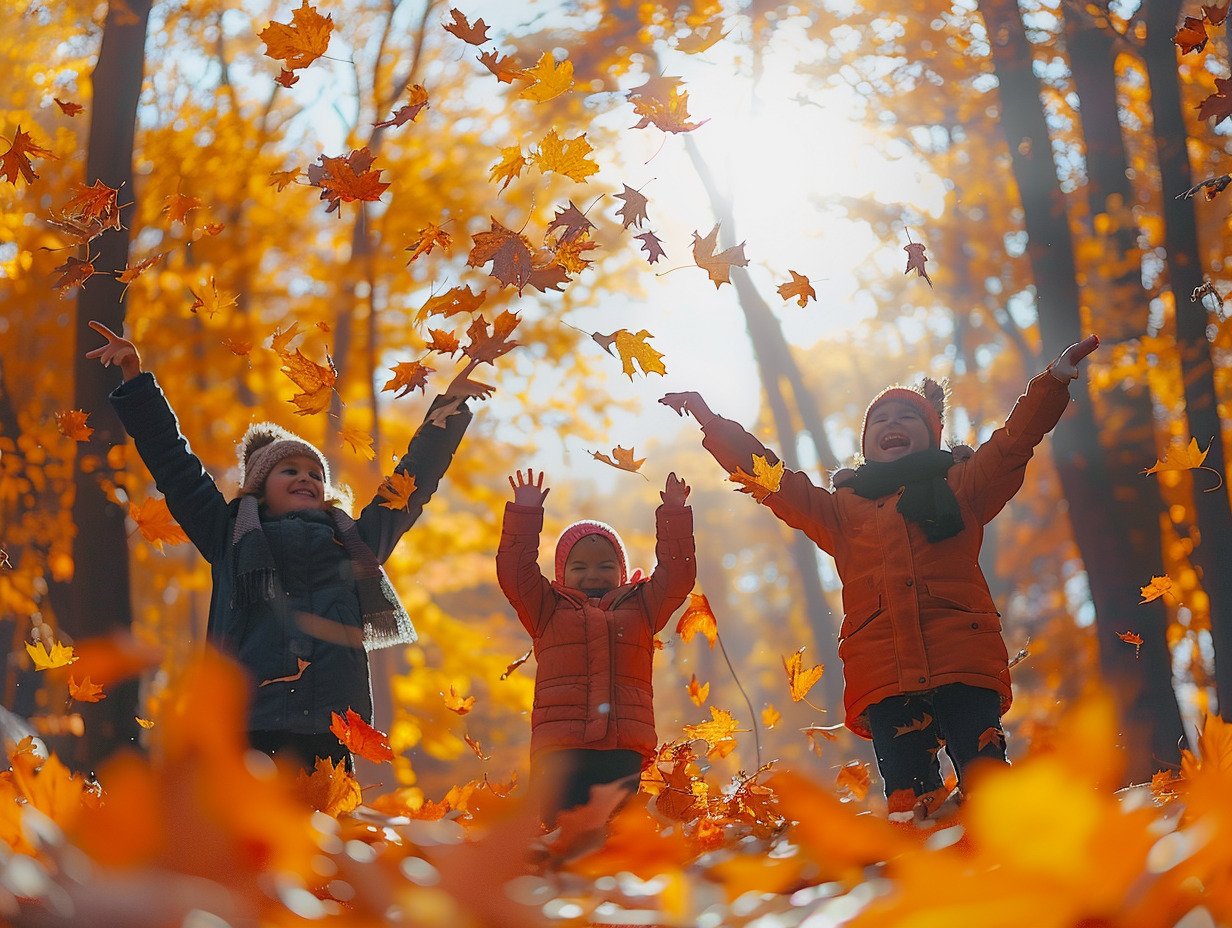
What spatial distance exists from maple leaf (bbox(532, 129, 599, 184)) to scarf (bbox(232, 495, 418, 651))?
4.59 feet

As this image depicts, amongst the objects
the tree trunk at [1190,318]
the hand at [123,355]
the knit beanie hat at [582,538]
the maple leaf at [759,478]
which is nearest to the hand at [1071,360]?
the maple leaf at [759,478]

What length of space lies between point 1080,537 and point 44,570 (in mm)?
5670

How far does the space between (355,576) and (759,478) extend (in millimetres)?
1386

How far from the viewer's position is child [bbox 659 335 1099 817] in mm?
2949

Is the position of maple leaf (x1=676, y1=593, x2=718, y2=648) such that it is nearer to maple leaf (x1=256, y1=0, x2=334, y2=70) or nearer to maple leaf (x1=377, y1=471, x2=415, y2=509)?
maple leaf (x1=377, y1=471, x2=415, y2=509)

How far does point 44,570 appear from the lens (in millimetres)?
5676

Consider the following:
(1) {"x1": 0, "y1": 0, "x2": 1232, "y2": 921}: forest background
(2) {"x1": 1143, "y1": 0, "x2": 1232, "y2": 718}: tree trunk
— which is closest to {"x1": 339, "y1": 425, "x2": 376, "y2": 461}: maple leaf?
(1) {"x1": 0, "y1": 0, "x2": 1232, "y2": 921}: forest background

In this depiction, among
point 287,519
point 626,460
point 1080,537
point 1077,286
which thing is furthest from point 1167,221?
point 287,519

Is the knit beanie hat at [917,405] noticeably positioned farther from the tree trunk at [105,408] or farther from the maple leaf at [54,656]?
the tree trunk at [105,408]

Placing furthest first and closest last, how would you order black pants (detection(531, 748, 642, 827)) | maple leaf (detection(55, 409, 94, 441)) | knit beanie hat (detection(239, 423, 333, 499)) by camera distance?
maple leaf (detection(55, 409, 94, 441)), knit beanie hat (detection(239, 423, 333, 499)), black pants (detection(531, 748, 642, 827))

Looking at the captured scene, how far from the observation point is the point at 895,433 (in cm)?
343

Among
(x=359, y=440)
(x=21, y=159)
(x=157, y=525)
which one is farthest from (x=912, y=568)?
(x=21, y=159)

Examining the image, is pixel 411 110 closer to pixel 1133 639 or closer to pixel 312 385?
pixel 312 385

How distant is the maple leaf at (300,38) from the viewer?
309 centimetres
